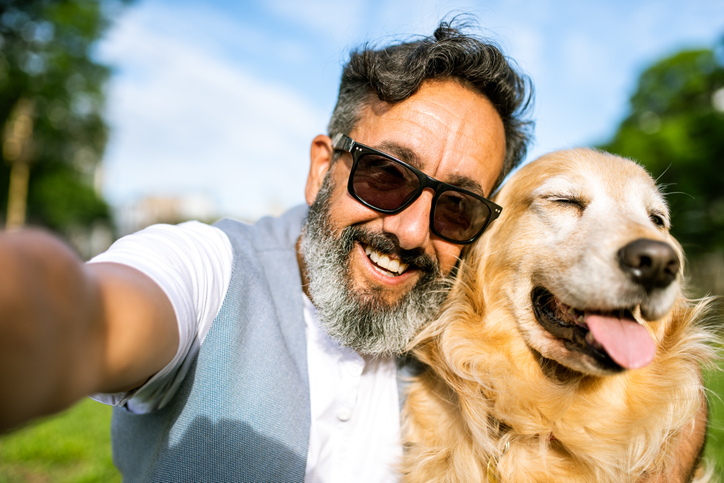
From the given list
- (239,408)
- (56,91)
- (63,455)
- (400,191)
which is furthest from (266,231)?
(56,91)

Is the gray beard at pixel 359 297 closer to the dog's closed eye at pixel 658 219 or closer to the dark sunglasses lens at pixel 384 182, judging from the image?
the dark sunglasses lens at pixel 384 182

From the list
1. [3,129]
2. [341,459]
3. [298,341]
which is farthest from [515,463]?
[3,129]

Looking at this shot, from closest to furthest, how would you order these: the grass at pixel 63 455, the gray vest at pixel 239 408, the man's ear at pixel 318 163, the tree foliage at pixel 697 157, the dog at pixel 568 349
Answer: the gray vest at pixel 239 408 → the dog at pixel 568 349 → the man's ear at pixel 318 163 → the grass at pixel 63 455 → the tree foliage at pixel 697 157

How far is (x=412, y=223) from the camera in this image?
80.3 inches

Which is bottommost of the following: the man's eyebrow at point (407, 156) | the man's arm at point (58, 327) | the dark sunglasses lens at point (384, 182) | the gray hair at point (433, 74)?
the man's arm at point (58, 327)

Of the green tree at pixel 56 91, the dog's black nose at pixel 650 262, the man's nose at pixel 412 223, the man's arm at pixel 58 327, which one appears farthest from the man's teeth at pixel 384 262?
the green tree at pixel 56 91

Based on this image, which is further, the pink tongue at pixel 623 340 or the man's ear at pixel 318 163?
the man's ear at pixel 318 163

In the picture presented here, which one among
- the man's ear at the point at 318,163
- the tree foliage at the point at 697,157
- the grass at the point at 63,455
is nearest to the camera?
the man's ear at the point at 318,163

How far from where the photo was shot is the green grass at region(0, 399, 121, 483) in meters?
3.09

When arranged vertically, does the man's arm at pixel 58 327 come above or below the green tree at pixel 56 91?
above

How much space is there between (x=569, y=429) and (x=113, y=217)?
66.6m

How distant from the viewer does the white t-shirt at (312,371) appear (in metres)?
1.32

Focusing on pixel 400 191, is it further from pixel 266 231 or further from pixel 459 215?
pixel 266 231

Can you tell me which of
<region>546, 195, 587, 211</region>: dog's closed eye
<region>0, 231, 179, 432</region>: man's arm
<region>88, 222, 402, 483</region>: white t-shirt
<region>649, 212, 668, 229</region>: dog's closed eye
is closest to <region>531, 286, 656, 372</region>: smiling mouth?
<region>546, 195, 587, 211</region>: dog's closed eye
